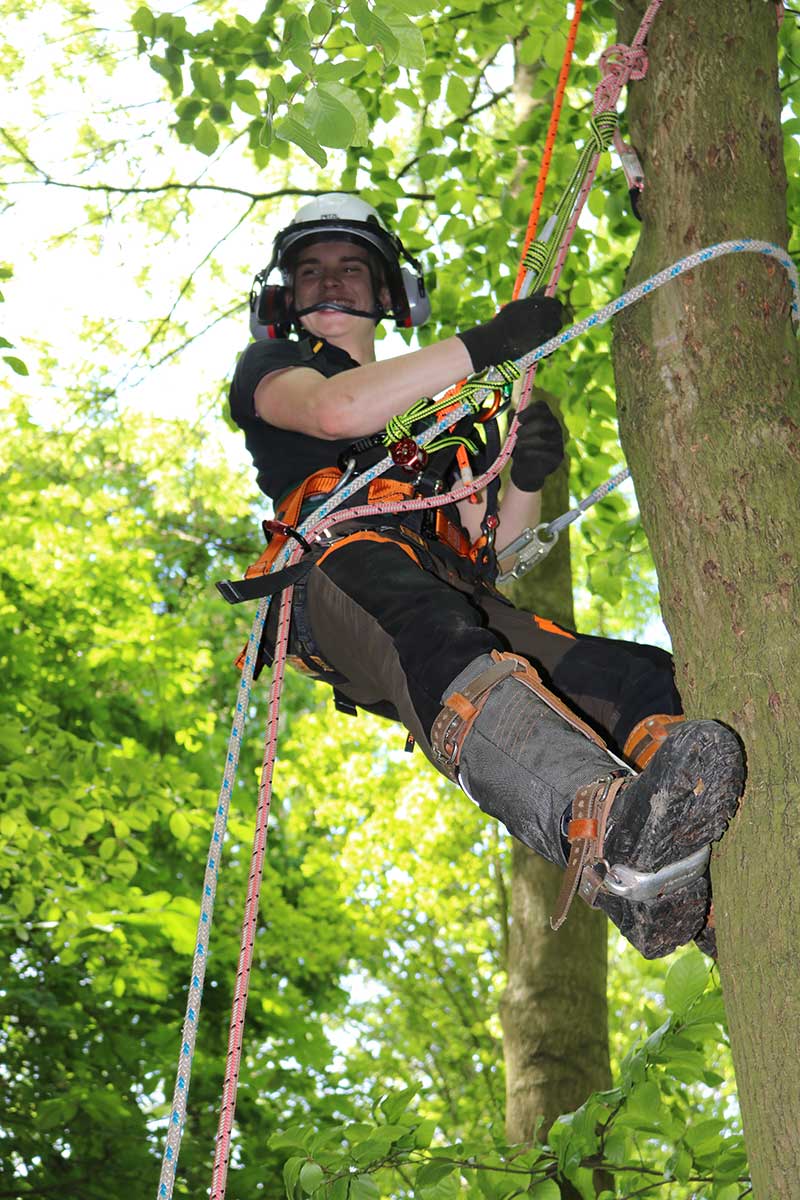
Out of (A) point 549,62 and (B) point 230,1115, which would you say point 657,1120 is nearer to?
(B) point 230,1115

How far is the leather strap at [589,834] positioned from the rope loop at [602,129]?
5.04 ft

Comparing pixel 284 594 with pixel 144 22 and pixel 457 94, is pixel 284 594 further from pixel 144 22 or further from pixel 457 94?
pixel 457 94

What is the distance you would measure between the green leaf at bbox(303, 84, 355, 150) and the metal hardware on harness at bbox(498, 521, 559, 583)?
1.25 m

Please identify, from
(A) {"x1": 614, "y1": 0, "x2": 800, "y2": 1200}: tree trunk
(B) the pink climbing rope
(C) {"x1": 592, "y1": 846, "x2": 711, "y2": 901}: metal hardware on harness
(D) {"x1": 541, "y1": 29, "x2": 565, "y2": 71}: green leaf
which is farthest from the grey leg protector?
(D) {"x1": 541, "y1": 29, "x2": 565, "y2": 71}: green leaf

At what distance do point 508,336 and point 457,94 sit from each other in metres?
2.83

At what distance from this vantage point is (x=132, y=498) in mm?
12703

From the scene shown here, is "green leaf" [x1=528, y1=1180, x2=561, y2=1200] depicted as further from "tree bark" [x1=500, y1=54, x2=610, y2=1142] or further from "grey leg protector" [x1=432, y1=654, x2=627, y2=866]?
"tree bark" [x1=500, y1=54, x2=610, y2=1142]

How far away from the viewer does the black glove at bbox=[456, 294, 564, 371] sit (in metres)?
2.50

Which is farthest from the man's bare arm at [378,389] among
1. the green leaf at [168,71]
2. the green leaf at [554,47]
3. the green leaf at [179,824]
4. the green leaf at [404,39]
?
the green leaf at [179,824]

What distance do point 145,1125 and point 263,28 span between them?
508 centimetres

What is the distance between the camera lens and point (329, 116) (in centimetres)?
221

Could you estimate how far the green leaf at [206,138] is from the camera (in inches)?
170

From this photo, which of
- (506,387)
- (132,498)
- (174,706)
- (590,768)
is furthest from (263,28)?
(132,498)

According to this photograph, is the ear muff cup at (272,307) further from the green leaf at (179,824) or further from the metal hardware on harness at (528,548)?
the green leaf at (179,824)
